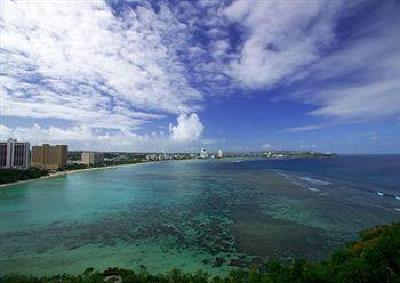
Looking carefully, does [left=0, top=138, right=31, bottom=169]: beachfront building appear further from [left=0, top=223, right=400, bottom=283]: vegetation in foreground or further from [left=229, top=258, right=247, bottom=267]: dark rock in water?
[left=229, top=258, right=247, bottom=267]: dark rock in water

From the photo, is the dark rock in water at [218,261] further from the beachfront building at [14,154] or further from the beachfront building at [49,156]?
the beachfront building at [49,156]

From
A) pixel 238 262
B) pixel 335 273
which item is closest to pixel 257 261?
pixel 238 262

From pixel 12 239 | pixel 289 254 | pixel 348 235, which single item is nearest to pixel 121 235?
pixel 12 239

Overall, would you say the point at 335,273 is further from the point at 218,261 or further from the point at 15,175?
the point at 15,175

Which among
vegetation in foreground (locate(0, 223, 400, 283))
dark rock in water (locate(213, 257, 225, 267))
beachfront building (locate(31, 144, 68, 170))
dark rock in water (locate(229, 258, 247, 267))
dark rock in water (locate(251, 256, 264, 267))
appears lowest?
dark rock in water (locate(213, 257, 225, 267))

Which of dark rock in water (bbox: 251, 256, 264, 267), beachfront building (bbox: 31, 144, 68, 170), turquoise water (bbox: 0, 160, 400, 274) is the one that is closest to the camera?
dark rock in water (bbox: 251, 256, 264, 267)

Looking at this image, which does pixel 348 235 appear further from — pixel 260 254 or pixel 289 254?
pixel 260 254

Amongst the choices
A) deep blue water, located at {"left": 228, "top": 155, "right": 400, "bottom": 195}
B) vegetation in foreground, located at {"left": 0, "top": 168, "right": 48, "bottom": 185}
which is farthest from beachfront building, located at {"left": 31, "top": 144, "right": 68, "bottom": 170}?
deep blue water, located at {"left": 228, "top": 155, "right": 400, "bottom": 195}
